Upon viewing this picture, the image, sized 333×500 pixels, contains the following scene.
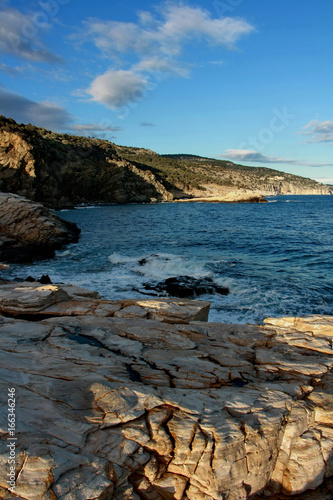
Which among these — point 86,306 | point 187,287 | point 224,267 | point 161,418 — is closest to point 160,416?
point 161,418

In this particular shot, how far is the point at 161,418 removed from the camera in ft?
13.7

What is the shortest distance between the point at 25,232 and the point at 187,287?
664 inches

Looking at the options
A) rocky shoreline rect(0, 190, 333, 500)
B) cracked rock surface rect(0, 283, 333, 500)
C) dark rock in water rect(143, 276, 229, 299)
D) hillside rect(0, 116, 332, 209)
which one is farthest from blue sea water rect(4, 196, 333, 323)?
hillside rect(0, 116, 332, 209)

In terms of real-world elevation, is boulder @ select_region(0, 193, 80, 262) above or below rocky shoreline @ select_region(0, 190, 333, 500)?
above

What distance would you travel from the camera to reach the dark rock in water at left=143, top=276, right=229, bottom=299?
15.2 m

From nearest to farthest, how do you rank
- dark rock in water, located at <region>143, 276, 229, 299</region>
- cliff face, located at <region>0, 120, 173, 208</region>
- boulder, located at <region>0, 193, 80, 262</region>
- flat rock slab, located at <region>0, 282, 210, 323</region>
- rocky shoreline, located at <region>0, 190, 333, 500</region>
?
1. rocky shoreline, located at <region>0, 190, 333, 500</region>
2. flat rock slab, located at <region>0, 282, 210, 323</region>
3. dark rock in water, located at <region>143, 276, 229, 299</region>
4. boulder, located at <region>0, 193, 80, 262</region>
5. cliff face, located at <region>0, 120, 173, 208</region>

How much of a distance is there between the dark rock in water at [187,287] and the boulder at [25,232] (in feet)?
42.8

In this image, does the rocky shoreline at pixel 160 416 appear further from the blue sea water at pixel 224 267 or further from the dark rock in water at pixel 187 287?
the dark rock in water at pixel 187 287

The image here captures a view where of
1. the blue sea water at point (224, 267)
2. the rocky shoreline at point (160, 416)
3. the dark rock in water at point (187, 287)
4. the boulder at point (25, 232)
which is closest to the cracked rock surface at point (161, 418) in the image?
the rocky shoreline at point (160, 416)

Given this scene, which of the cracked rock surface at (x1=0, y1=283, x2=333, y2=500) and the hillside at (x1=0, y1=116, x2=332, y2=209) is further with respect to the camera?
the hillside at (x1=0, y1=116, x2=332, y2=209)

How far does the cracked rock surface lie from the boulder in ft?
62.2

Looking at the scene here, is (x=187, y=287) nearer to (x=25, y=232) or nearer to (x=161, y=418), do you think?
(x=161, y=418)

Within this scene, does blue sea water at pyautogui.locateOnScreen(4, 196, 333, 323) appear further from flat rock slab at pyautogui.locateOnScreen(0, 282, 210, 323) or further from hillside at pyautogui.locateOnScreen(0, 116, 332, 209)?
hillside at pyautogui.locateOnScreen(0, 116, 332, 209)

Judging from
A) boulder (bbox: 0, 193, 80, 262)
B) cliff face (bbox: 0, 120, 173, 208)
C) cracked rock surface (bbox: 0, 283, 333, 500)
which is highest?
cliff face (bbox: 0, 120, 173, 208)
